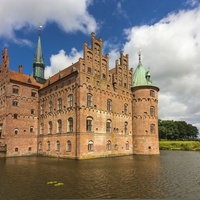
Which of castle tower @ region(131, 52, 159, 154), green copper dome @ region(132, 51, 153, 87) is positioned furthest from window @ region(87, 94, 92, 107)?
green copper dome @ region(132, 51, 153, 87)

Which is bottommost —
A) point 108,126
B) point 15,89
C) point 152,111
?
point 108,126

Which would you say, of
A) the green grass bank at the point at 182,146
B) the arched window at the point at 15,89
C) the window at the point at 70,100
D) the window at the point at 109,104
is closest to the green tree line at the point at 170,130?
the green grass bank at the point at 182,146

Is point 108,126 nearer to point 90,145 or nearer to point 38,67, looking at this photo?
point 90,145

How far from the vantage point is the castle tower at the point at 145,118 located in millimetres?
43619

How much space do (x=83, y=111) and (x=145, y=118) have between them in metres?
15.2

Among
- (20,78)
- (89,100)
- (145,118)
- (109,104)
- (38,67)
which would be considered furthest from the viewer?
(38,67)

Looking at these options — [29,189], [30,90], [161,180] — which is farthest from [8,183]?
[30,90]

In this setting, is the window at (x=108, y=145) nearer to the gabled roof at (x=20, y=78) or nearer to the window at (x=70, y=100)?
the window at (x=70, y=100)

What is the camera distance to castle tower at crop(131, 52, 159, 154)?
4362cm

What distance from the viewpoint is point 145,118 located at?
4412 cm

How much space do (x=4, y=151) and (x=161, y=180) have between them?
31339 mm

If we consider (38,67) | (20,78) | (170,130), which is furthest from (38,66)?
(170,130)

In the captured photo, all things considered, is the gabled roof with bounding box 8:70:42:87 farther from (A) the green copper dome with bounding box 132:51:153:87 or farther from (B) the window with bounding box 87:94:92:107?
(A) the green copper dome with bounding box 132:51:153:87

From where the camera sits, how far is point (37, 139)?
44656mm
